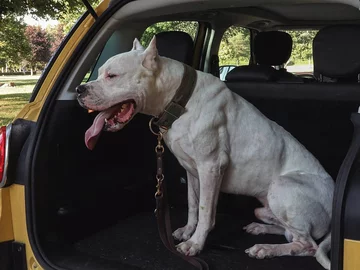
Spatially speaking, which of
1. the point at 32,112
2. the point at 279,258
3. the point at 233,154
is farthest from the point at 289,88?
the point at 32,112

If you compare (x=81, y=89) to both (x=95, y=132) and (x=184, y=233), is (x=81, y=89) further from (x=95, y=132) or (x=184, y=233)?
(x=184, y=233)

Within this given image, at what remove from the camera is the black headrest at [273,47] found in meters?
4.62

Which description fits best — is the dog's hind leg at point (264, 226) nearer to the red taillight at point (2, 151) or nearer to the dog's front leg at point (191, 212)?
the dog's front leg at point (191, 212)

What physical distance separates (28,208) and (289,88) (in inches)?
73.3

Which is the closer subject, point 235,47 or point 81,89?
point 81,89

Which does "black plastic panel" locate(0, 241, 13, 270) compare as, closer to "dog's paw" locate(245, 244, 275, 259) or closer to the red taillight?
the red taillight

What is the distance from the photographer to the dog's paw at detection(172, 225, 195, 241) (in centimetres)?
306

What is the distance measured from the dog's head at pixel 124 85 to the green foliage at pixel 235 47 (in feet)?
8.87

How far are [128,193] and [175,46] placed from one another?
114 cm

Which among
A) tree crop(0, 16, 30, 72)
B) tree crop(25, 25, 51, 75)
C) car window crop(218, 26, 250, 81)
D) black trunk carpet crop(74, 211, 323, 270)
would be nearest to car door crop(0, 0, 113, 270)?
black trunk carpet crop(74, 211, 323, 270)

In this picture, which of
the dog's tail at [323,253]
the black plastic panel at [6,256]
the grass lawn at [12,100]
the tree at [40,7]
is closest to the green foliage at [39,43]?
the grass lawn at [12,100]

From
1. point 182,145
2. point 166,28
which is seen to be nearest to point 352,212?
point 182,145

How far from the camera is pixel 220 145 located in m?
2.72

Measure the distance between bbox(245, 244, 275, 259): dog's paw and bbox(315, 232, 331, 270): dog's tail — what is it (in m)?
0.28
